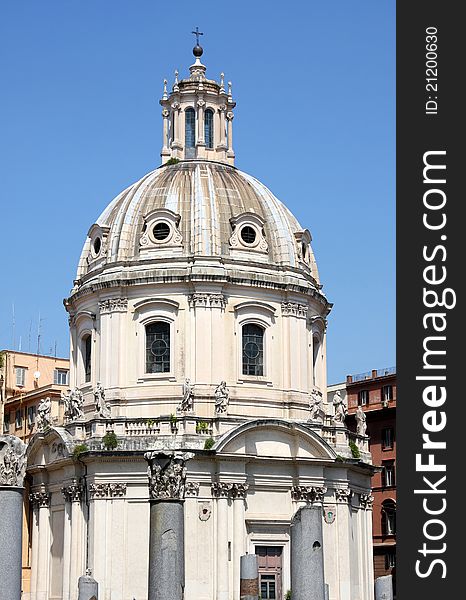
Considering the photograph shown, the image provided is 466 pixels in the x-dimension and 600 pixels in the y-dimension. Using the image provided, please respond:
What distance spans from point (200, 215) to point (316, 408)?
1190cm

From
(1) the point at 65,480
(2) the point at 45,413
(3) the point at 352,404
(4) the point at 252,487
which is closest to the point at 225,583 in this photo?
(4) the point at 252,487

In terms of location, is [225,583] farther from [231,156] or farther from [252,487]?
[231,156]

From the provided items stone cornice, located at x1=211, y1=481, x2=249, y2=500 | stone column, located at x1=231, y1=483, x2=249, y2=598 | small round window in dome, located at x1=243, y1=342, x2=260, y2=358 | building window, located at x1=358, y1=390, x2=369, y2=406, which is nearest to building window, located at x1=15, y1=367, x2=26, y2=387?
building window, located at x1=358, y1=390, x2=369, y2=406

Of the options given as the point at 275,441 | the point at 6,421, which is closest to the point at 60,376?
the point at 6,421

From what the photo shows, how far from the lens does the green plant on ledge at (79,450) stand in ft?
183

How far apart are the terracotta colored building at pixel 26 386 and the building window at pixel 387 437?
72.7 feet

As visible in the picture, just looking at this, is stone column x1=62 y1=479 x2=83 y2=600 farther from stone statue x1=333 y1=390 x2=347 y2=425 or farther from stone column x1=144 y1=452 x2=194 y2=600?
stone column x1=144 y1=452 x2=194 y2=600

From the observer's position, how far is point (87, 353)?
2478 inches

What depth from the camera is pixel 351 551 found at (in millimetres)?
58656

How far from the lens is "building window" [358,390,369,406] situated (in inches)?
3275

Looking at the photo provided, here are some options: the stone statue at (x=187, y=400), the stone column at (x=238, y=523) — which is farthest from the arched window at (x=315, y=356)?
the stone column at (x=238, y=523)

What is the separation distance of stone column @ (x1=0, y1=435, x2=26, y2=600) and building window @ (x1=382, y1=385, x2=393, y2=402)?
179 feet

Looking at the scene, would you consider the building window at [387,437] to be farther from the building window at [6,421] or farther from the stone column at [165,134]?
the building window at [6,421]

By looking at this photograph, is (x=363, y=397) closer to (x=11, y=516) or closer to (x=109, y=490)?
(x=109, y=490)
